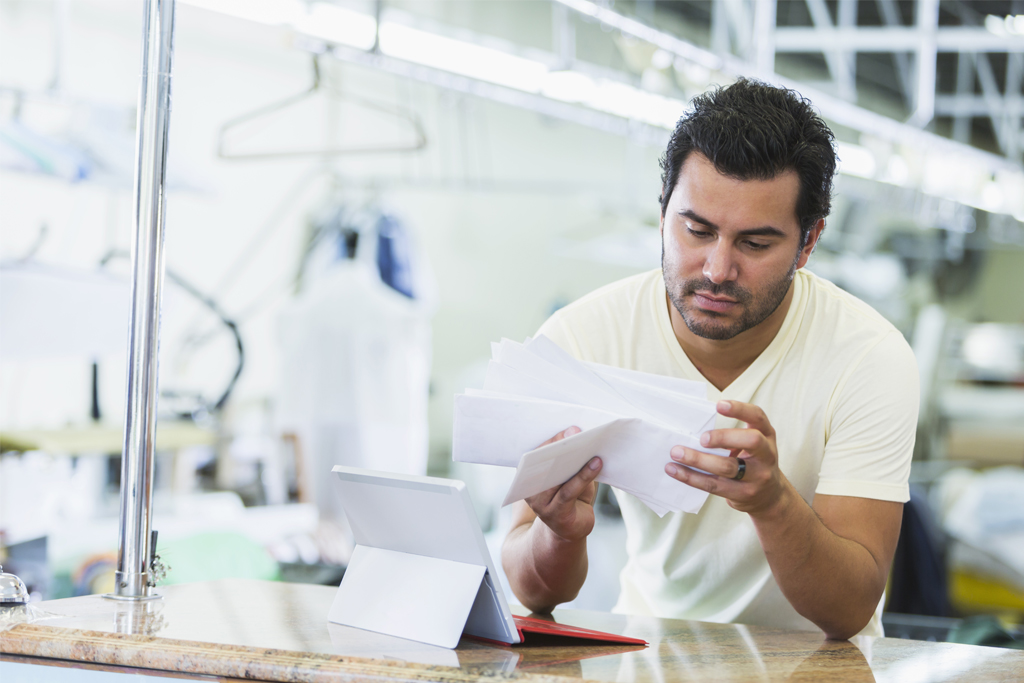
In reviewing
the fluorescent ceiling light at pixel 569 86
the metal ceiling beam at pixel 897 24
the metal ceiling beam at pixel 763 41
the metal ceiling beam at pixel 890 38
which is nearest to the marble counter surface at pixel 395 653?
the fluorescent ceiling light at pixel 569 86

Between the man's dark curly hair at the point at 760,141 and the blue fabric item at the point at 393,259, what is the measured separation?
8.50 ft

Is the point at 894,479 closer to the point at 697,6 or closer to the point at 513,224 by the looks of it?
the point at 513,224

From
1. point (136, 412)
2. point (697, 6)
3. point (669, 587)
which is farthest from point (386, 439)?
point (697, 6)

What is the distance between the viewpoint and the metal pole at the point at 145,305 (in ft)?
4.03

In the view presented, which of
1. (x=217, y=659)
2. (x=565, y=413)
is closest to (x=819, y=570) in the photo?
(x=565, y=413)

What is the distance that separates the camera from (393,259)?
13.2ft

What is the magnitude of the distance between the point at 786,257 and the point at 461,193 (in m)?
4.37

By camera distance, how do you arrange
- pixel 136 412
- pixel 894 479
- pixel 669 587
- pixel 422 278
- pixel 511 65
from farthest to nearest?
pixel 422 278
pixel 511 65
pixel 669 587
pixel 894 479
pixel 136 412

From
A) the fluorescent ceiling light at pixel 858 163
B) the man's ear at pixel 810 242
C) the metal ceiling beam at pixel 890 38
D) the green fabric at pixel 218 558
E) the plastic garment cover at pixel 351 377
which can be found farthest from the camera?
the fluorescent ceiling light at pixel 858 163

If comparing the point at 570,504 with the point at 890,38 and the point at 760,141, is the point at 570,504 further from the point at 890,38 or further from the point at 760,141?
the point at 890,38

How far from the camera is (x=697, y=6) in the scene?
20.0 feet

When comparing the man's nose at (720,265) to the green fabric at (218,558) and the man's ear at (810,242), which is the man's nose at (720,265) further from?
the green fabric at (218,558)

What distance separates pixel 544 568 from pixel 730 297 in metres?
0.45

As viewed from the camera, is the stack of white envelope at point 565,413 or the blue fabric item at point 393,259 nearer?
the stack of white envelope at point 565,413
